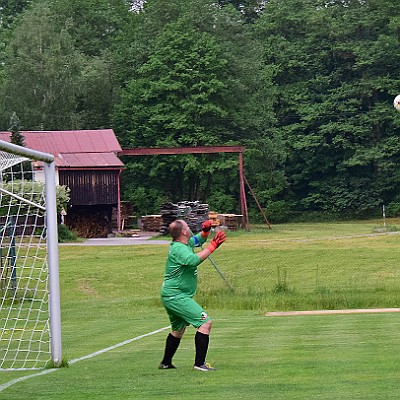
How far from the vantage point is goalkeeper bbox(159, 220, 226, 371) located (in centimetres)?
1051

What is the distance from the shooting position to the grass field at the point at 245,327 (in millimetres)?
9344

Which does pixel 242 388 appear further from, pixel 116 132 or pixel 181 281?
pixel 116 132

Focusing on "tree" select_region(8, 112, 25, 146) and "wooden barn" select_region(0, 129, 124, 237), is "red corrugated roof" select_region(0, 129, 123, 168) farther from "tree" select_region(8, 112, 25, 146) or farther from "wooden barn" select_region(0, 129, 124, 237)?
"tree" select_region(8, 112, 25, 146)

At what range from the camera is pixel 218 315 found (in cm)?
2081

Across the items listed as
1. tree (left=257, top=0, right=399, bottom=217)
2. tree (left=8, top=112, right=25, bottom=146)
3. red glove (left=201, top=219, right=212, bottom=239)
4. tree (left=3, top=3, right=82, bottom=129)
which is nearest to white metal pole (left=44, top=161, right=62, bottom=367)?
red glove (left=201, top=219, right=212, bottom=239)

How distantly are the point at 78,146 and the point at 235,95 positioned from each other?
568 inches

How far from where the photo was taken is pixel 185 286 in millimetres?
10688

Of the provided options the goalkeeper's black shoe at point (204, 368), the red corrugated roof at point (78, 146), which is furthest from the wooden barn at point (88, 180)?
the goalkeeper's black shoe at point (204, 368)

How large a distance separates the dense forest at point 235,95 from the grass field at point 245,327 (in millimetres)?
30991

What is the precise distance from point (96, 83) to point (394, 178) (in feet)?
74.1

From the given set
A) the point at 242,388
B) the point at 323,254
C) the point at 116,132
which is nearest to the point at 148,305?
the point at 323,254

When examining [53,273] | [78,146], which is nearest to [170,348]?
[53,273]

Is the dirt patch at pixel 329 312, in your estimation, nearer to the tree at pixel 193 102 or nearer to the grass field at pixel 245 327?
the grass field at pixel 245 327

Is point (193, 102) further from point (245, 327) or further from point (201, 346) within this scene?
point (201, 346)
